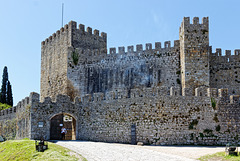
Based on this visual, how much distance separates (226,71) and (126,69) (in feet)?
34.4

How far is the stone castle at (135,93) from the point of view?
25.7m

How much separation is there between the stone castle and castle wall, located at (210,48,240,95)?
97 mm

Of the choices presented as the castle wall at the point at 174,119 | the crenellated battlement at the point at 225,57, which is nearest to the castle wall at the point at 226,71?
the crenellated battlement at the point at 225,57

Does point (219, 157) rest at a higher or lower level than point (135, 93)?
lower


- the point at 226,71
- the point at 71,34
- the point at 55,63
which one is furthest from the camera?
the point at 55,63

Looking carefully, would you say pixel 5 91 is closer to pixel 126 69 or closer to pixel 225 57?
pixel 126 69

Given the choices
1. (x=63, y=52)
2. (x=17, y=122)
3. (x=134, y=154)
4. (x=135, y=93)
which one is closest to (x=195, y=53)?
(x=135, y=93)

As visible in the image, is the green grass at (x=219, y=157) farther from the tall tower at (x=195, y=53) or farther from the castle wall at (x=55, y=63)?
the castle wall at (x=55, y=63)

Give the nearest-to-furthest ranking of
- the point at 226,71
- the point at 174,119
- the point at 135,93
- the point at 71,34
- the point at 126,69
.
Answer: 1. the point at 174,119
2. the point at 135,93
3. the point at 226,71
4. the point at 126,69
5. the point at 71,34

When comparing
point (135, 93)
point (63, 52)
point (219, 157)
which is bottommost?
point (219, 157)

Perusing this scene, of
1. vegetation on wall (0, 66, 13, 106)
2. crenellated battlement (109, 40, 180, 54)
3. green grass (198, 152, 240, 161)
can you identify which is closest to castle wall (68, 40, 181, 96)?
crenellated battlement (109, 40, 180, 54)

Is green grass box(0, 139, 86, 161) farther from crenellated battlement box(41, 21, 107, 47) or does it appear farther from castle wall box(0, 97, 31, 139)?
crenellated battlement box(41, 21, 107, 47)

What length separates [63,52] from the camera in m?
40.3

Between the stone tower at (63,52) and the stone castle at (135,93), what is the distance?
0.39ft
